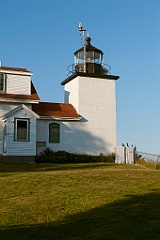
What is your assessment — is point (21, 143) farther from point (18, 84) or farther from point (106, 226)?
point (106, 226)

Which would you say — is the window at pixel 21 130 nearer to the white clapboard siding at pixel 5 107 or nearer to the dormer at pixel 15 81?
the white clapboard siding at pixel 5 107

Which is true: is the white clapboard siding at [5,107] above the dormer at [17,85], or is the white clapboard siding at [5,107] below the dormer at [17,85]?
below

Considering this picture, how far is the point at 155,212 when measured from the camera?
10.3m

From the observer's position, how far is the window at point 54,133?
28641mm

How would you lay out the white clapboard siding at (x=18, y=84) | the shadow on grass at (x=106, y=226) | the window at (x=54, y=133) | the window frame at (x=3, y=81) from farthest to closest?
the window at (x=54, y=133), the white clapboard siding at (x=18, y=84), the window frame at (x=3, y=81), the shadow on grass at (x=106, y=226)

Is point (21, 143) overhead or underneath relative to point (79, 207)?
overhead

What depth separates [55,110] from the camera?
29.7 metres

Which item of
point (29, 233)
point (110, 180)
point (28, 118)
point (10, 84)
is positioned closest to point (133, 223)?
point (29, 233)

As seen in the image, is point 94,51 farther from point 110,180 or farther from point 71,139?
point 110,180

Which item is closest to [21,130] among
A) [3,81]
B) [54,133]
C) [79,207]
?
[54,133]

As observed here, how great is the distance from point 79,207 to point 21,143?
50.7 feet

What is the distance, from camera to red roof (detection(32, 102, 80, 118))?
2886cm

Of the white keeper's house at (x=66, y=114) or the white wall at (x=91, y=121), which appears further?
the white wall at (x=91, y=121)

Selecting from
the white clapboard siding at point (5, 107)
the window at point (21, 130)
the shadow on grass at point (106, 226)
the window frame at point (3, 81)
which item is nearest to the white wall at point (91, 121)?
the window at point (21, 130)
